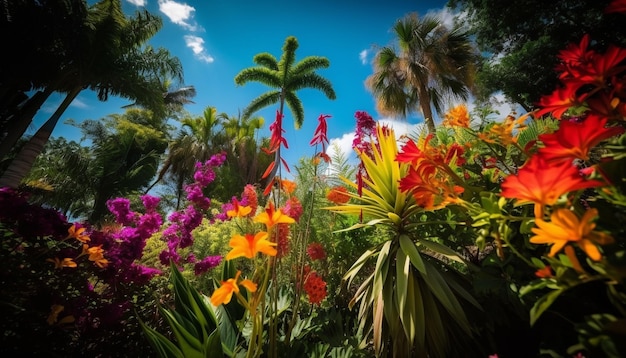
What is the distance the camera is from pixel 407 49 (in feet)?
28.9

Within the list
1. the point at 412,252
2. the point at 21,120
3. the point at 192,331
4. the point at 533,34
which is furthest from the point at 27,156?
the point at 533,34

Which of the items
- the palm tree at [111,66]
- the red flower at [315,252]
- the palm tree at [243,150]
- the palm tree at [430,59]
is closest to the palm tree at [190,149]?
the palm tree at [243,150]

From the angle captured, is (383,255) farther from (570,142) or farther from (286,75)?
(286,75)

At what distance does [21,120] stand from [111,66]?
2.76 m

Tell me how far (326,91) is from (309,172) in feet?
39.0

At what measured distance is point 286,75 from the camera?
13.7 metres

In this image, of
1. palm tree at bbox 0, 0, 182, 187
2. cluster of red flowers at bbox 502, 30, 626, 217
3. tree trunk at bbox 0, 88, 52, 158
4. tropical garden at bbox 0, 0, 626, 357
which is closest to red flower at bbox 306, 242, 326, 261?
tropical garden at bbox 0, 0, 626, 357

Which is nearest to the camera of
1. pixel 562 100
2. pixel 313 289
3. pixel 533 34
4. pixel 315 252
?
pixel 562 100

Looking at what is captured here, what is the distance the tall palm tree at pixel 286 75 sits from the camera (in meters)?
13.4

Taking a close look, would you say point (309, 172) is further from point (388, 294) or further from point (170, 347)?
point (170, 347)

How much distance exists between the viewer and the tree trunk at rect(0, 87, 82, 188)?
6.44 m

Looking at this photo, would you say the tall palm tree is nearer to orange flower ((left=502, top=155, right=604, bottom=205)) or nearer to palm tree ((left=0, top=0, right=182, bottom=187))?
palm tree ((left=0, top=0, right=182, bottom=187))

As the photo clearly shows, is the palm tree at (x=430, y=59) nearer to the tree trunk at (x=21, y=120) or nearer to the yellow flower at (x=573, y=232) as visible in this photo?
the yellow flower at (x=573, y=232)

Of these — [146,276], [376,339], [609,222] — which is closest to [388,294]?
[376,339]
